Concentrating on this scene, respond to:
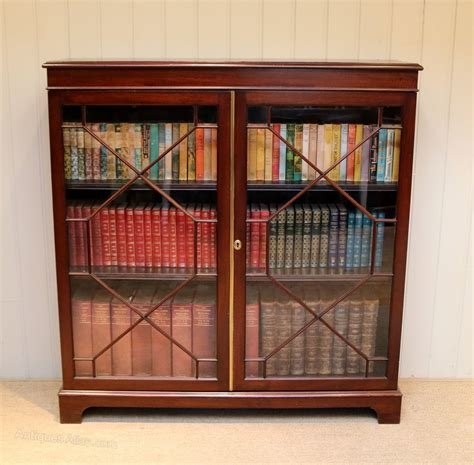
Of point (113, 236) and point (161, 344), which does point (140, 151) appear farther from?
point (161, 344)

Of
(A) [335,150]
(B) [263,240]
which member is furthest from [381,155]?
(B) [263,240]

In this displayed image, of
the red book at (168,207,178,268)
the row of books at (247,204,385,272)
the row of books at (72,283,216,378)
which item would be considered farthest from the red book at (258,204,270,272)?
the red book at (168,207,178,268)

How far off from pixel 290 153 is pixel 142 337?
0.88 m

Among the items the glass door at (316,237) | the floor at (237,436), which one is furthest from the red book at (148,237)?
the floor at (237,436)

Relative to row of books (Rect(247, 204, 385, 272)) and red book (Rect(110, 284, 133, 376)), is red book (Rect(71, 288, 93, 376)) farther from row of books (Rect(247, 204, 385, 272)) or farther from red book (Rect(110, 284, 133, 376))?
row of books (Rect(247, 204, 385, 272))

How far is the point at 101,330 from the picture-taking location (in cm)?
248

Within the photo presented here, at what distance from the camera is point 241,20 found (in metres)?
2.57

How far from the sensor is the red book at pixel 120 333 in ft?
8.07

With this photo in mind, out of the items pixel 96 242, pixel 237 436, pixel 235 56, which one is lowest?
pixel 237 436

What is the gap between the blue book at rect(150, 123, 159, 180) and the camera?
2307 millimetres

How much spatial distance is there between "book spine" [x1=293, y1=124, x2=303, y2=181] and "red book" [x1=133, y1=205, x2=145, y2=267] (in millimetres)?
568

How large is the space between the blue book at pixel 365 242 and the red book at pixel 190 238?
61 centimetres

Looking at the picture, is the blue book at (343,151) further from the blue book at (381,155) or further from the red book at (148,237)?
the red book at (148,237)

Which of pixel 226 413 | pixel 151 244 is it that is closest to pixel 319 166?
pixel 151 244
